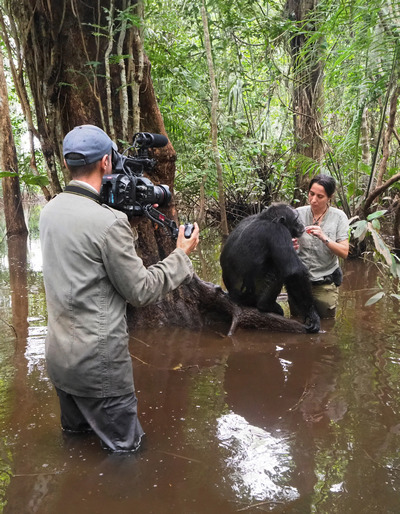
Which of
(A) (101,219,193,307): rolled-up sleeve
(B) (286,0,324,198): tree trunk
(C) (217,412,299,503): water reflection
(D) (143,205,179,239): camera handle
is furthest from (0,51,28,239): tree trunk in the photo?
(C) (217,412,299,503): water reflection

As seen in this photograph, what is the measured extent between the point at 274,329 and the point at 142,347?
127 cm

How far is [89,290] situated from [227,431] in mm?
1112

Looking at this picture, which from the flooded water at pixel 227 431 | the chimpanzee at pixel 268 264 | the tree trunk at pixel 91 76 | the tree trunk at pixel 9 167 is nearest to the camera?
the flooded water at pixel 227 431

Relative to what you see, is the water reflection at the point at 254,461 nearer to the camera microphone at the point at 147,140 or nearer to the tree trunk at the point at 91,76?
the camera microphone at the point at 147,140

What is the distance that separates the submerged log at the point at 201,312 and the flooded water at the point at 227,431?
151mm

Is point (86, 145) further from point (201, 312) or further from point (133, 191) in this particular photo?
point (201, 312)

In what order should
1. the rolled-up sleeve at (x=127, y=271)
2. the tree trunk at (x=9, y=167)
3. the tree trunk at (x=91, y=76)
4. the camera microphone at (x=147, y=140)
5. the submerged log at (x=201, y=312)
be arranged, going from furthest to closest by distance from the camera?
the tree trunk at (x=9, y=167) → the submerged log at (x=201, y=312) → the tree trunk at (x=91, y=76) → the camera microphone at (x=147, y=140) → the rolled-up sleeve at (x=127, y=271)

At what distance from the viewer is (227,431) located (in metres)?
2.57

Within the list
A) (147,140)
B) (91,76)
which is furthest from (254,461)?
(91,76)

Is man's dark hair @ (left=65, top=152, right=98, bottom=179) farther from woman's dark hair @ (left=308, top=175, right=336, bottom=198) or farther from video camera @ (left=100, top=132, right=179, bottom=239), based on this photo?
woman's dark hair @ (left=308, top=175, right=336, bottom=198)

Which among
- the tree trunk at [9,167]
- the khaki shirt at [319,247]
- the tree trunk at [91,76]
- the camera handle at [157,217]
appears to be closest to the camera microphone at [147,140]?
the camera handle at [157,217]

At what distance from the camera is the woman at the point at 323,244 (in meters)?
4.51

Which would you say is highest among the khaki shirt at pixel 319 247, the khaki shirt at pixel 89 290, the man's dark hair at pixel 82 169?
the man's dark hair at pixel 82 169

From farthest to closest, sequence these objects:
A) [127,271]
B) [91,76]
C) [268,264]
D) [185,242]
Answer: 1. [268,264]
2. [91,76]
3. [185,242]
4. [127,271]
